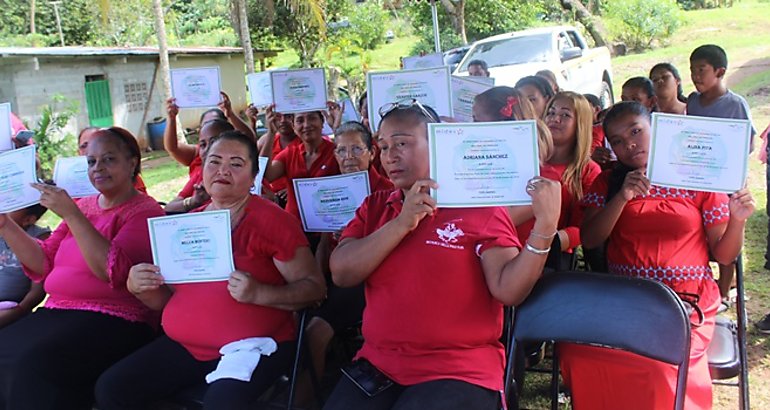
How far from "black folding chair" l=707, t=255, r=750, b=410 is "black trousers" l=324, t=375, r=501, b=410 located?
1.02m

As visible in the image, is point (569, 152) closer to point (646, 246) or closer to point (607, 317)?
point (646, 246)

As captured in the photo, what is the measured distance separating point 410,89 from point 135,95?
14519mm

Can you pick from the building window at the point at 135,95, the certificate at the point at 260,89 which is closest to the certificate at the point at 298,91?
the certificate at the point at 260,89

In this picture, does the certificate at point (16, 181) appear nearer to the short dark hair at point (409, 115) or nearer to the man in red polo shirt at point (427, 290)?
the man in red polo shirt at point (427, 290)

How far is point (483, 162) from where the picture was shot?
2107 millimetres

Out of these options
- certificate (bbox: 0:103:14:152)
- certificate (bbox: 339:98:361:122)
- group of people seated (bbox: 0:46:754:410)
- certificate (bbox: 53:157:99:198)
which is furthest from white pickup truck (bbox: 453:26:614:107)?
certificate (bbox: 0:103:14:152)

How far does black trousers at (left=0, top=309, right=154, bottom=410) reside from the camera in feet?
9.26

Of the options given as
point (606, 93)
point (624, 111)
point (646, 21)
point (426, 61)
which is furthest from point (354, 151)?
point (646, 21)

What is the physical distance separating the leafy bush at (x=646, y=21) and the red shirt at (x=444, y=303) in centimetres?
2071

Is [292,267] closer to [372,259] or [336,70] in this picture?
[372,259]

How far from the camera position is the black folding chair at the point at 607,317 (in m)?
2.24

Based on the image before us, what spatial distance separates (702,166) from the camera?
237 centimetres

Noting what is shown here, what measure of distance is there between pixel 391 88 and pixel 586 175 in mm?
1200

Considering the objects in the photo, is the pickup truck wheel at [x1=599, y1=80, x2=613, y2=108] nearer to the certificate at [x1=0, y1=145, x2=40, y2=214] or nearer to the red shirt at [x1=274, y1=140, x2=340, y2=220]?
the red shirt at [x1=274, y1=140, x2=340, y2=220]
